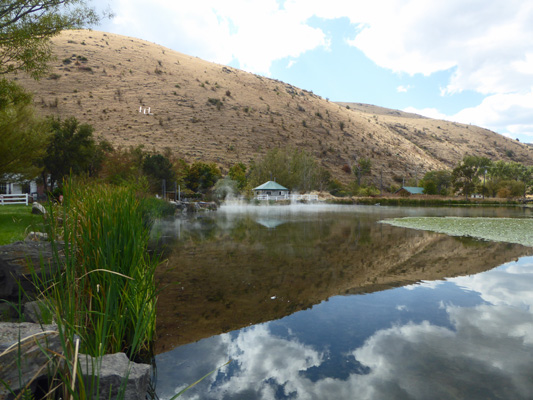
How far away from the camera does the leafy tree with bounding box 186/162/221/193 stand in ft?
173

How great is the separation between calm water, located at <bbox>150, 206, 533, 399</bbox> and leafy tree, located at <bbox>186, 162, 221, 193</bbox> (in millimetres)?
42554

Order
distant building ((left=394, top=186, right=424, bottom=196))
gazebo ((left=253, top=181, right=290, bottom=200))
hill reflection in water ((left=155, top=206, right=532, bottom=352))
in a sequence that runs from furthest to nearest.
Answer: distant building ((left=394, top=186, right=424, bottom=196)), gazebo ((left=253, top=181, right=290, bottom=200)), hill reflection in water ((left=155, top=206, right=532, bottom=352))

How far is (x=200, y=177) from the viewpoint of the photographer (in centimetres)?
5281

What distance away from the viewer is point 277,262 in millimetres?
10500

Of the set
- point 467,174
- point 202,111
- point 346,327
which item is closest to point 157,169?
point 202,111

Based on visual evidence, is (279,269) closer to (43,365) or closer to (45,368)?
(45,368)

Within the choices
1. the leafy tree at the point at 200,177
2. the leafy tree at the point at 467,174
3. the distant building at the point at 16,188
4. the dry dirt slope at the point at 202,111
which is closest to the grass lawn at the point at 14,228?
the distant building at the point at 16,188

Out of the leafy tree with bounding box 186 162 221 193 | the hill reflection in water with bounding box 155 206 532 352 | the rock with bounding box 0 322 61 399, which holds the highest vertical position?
the leafy tree with bounding box 186 162 221 193

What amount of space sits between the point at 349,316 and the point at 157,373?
3.41 m

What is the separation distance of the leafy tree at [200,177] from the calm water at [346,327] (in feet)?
Answer: 140

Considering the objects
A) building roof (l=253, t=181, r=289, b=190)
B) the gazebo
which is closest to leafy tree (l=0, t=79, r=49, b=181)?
the gazebo

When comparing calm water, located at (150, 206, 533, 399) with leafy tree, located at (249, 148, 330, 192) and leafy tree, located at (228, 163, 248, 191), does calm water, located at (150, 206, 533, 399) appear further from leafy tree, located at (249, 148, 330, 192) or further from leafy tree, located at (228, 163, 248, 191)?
leafy tree, located at (249, 148, 330, 192)

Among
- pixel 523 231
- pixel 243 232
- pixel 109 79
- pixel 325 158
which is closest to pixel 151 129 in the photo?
pixel 109 79

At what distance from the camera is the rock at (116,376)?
9.76 ft
